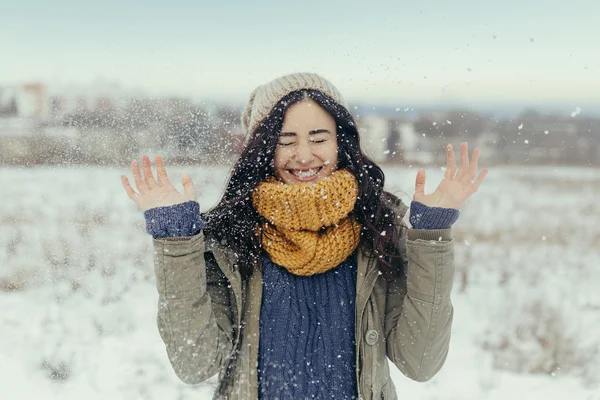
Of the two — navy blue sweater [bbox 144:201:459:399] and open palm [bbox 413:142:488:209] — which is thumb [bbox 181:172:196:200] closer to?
navy blue sweater [bbox 144:201:459:399]

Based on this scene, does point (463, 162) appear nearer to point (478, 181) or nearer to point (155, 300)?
point (478, 181)

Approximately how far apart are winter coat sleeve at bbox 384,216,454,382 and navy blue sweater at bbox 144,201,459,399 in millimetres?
56

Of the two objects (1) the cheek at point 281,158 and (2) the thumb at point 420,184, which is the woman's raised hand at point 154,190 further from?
(2) the thumb at point 420,184

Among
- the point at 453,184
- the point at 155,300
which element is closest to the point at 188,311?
the point at 453,184

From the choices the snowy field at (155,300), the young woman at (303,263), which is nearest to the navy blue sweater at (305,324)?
the young woman at (303,263)

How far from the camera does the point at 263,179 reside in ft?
5.03

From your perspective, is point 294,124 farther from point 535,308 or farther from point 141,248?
point 141,248

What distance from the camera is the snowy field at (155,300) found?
11.1 ft

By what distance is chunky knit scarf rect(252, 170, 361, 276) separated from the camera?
144cm

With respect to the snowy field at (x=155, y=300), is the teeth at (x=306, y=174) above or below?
above

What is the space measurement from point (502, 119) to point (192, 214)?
8.45 meters


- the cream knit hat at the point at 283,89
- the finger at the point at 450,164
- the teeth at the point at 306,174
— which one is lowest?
the teeth at the point at 306,174

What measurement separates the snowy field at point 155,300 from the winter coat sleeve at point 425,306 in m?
1.94

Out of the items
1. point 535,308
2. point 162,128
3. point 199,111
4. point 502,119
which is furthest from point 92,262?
point 502,119
